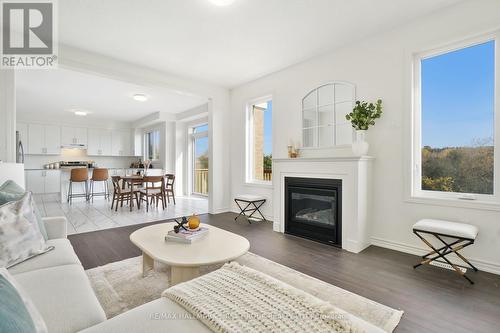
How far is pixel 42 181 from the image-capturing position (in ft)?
25.3

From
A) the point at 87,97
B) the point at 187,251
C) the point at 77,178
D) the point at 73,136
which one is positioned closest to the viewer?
the point at 187,251

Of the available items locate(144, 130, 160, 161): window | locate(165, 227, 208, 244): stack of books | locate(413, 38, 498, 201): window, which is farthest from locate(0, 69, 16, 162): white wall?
locate(144, 130, 160, 161): window

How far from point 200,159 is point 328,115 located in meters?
5.14

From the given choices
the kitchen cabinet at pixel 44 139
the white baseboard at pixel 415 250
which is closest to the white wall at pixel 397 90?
the white baseboard at pixel 415 250

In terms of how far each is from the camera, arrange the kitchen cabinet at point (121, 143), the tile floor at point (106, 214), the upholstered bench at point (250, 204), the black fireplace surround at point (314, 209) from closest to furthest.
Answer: the black fireplace surround at point (314, 209)
the tile floor at point (106, 214)
the upholstered bench at point (250, 204)
the kitchen cabinet at point (121, 143)

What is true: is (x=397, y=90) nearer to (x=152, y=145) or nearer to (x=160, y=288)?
(x=160, y=288)

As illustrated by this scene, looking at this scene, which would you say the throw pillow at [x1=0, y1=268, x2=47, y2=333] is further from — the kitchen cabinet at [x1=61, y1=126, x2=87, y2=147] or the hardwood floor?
the kitchen cabinet at [x1=61, y1=126, x2=87, y2=147]

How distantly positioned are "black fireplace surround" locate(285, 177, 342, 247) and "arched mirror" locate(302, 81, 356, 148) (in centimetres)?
69

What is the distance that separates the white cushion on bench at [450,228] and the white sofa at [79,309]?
5.82ft

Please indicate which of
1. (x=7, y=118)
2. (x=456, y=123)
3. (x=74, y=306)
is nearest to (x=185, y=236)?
(x=74, y=306)

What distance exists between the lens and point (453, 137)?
8.95 feet

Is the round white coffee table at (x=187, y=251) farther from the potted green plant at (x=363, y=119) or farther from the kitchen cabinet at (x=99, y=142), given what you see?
the kitchen cabinet at (x=99, y=142)

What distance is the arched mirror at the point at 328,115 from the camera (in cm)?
348

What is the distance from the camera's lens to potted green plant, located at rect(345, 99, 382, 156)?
304 centimetres
